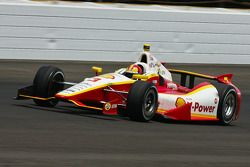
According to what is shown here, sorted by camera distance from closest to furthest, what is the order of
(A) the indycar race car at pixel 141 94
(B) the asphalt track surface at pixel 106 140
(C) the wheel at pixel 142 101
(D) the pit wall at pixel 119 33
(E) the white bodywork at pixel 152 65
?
(B) the asphalt track surface at pixel 106 140 → (C) the wheel at pixel 142 101 → (A) the indycar race car at pixel 141 94 → (E) the white bodywork at pixel 152 65 → (D) the pit wall at pixel 119 33

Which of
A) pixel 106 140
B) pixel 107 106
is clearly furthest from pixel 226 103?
pixel 106 140

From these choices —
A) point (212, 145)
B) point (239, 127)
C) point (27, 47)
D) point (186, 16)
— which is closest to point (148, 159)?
point (212, 145)

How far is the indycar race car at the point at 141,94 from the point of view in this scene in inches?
380

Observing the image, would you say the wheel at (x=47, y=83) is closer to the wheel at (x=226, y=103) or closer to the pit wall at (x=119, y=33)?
the wheel at (x=226, y=103)

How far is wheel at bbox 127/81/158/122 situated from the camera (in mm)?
9547

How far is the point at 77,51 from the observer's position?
1636 cm

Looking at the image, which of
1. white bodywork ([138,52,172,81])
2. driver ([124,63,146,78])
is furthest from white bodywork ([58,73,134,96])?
white bodywork ([138,52,172,81])

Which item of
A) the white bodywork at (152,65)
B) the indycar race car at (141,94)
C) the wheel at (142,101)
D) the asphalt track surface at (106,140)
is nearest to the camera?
the asphalt track surface at (106,140)

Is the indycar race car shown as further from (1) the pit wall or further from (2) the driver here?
(1) the pit wall

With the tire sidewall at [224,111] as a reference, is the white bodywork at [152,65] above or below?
above

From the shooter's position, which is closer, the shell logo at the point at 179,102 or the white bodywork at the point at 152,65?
the shell logo at the point at 179,102

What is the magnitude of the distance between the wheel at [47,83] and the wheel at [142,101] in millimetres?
1283

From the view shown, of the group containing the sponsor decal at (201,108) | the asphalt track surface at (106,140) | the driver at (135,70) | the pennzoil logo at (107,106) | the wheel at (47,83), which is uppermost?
the driver at (135,70)

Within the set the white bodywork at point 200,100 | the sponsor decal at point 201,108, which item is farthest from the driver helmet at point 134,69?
the sponsor decal at point 201,108
